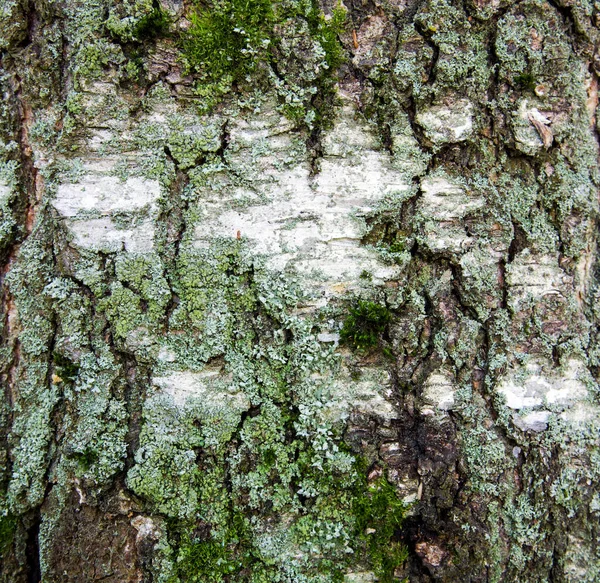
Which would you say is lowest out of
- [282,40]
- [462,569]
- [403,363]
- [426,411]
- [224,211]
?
[462,569]

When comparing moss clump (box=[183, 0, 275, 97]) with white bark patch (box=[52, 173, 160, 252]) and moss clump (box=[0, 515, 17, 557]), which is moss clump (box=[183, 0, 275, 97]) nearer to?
white bark patch (box=[52, 173, 160, 252])

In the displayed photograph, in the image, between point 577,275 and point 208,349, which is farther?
point 577,275

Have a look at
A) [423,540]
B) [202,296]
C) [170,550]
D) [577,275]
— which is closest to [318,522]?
[423,540]

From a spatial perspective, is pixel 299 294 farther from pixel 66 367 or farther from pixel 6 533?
pixel 6 533

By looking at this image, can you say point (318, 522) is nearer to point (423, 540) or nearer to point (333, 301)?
point (423, 540)

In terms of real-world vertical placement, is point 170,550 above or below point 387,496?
below

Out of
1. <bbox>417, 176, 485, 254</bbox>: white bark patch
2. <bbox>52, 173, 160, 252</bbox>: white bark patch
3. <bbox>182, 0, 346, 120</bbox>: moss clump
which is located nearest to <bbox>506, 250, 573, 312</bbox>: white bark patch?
<bbox>417, 176, 485, 254</bbox>: white bark patch

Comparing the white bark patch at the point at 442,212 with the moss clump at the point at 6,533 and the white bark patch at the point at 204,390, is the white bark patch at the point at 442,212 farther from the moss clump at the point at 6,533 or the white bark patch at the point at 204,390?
the moss clump at the point at 6,533

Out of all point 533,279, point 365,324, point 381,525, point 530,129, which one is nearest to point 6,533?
point 381,525
